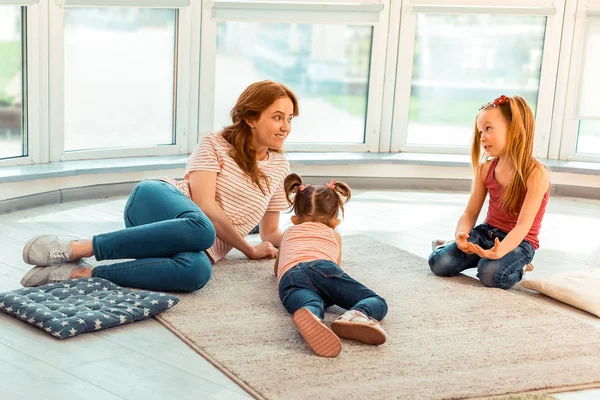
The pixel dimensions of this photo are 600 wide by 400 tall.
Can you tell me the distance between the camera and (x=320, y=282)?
266 cm

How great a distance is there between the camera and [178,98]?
4.83m

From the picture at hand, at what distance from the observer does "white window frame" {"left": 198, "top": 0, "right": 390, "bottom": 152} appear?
4.79m

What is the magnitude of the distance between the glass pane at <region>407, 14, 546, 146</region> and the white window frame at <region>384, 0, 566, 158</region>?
73 millimetres

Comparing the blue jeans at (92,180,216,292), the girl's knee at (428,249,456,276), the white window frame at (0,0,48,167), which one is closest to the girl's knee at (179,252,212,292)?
the blue jeans at (92,180,216,292)

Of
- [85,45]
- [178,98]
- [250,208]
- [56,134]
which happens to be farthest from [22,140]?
[250,208]

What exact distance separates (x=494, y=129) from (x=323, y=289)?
3.10 feet

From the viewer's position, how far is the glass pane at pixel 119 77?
4.48m

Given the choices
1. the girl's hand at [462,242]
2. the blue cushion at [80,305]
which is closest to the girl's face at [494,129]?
the girl's hand at [462,242]

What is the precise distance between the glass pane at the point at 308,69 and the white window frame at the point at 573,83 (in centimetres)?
120

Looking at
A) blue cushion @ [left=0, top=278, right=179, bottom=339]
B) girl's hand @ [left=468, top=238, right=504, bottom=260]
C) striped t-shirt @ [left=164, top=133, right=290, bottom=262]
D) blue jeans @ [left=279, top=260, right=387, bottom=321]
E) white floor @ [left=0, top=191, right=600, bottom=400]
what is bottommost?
white floor @ [left=0, top=191, right=600, bottom=400]

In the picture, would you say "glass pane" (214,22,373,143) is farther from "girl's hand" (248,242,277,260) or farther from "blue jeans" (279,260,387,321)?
"blue jeans" (279,260,387,321)

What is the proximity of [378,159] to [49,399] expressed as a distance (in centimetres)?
329

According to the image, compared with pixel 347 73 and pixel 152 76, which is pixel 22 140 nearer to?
pixel 152 76

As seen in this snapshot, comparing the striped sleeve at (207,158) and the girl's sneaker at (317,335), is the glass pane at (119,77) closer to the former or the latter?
the striped sleeve at (207,158)
